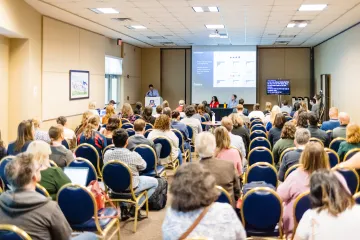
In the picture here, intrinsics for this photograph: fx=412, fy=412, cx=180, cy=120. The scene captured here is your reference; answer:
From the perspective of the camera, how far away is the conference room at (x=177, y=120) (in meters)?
2.65

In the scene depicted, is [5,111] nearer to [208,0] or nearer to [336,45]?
[208,0]

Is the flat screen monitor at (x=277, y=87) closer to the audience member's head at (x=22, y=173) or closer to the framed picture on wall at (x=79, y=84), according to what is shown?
the framed picture on wall at (x=79, y=84)

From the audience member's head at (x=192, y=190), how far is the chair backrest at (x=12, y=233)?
90 cm

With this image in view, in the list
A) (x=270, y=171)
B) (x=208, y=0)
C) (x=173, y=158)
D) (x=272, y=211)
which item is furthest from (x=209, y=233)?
(x=208, y=0)

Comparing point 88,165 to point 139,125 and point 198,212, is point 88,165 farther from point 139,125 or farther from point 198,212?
point 198,212

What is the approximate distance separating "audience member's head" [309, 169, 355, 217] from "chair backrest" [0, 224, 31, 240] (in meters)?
1.74

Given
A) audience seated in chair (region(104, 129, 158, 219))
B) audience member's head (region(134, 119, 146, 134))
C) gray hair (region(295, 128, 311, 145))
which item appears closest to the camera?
gray hair (region(295, 128, 311, 145))

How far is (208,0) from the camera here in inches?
351

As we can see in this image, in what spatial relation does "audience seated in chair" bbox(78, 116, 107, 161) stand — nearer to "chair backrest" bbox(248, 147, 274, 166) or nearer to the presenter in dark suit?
"chair backrest" bbox(248, 147, 274, 166)

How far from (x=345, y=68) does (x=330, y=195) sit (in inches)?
483

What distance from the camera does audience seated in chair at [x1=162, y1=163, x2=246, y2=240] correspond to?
240 cm

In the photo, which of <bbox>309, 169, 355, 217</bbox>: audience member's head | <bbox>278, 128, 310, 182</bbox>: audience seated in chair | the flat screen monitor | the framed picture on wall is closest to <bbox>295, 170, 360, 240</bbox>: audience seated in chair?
<bbox>309, 169, 355, 217</bbox>: audience member's head

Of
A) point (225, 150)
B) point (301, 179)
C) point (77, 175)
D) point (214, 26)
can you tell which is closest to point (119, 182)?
point (77, 175)

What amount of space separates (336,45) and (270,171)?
458 inches
